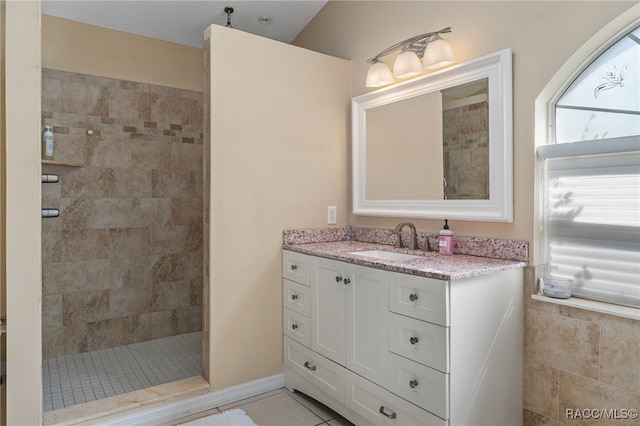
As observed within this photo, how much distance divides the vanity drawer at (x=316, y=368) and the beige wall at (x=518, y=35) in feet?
3.10

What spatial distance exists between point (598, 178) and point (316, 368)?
5.52 feet

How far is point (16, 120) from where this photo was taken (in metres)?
1.77

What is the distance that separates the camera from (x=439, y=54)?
84.2 inches

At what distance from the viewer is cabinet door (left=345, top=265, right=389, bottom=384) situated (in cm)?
185

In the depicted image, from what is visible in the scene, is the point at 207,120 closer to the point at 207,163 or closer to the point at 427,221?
the point at 207,163

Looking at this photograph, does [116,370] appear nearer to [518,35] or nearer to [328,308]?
[328,308]

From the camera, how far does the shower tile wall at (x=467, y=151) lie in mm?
2070

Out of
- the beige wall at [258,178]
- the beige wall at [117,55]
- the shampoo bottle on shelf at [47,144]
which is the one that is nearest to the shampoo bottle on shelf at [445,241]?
the beige wall at [258,178]

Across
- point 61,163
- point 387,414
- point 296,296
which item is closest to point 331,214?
point 296,296

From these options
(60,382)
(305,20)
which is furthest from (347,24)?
(60,382)

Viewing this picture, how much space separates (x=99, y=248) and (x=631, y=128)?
3420mm

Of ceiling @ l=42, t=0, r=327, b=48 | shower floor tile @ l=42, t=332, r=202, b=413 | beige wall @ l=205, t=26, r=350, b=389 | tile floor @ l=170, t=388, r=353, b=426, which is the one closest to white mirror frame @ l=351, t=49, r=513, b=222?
beige wall @ l=205, t=26, r=350, b=389

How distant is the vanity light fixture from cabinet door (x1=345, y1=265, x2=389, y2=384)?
1.17 metres

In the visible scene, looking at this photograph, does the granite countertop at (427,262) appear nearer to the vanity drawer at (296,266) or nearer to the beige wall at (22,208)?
the vanity drawer at (296,266)
